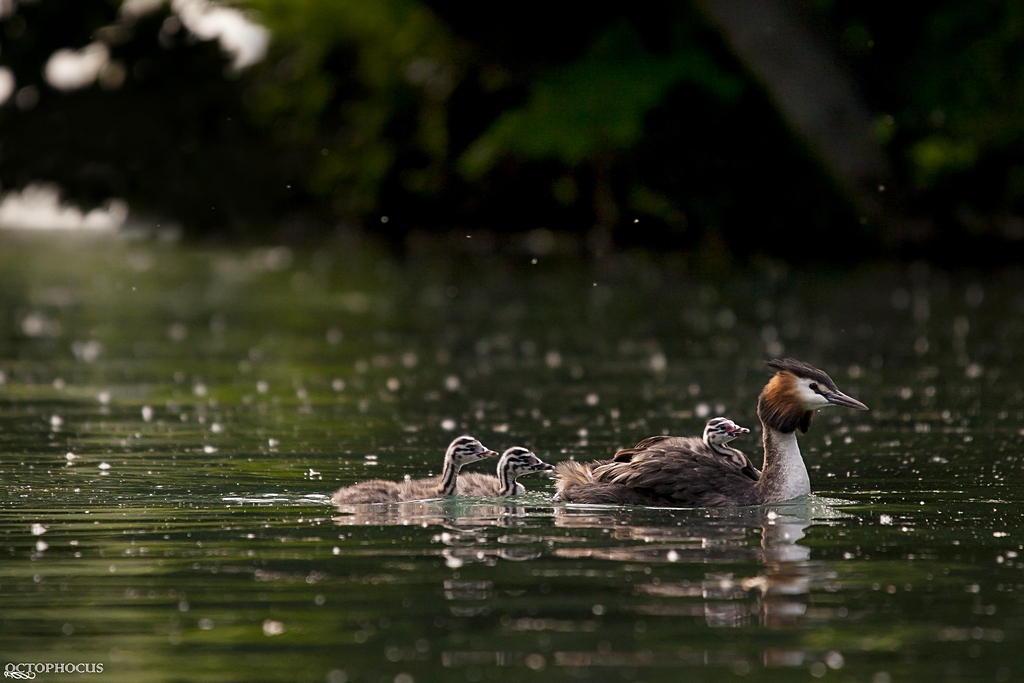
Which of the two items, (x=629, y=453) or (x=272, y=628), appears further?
(x=629, y=453)

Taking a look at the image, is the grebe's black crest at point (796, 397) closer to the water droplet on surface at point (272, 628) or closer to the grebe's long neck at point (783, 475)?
the grebe's long neck at point (783, 475)

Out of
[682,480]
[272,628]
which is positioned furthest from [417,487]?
[272,628]

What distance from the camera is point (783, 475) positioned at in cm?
1031

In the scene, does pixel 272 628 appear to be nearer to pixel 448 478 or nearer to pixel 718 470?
pixel 448 478

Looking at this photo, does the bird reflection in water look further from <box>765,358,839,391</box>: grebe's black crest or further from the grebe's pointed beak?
<box>765,358,839,391</box>: grebe's black crest

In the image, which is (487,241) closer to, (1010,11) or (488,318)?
(1010,11)

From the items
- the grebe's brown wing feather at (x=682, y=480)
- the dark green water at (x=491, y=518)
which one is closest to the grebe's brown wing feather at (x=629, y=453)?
the grebe's brown wing feather at (x=682, y=480)

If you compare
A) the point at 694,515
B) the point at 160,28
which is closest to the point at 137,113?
the point at 160,28

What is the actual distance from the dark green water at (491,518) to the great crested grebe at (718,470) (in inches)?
7.8

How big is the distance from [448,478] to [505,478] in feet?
1.15

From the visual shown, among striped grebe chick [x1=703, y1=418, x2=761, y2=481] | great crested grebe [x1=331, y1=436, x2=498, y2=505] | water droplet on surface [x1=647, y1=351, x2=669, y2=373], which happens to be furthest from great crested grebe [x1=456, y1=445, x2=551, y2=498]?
water droplet on surface [x1=647, y1=351, x2=669, y2=373]

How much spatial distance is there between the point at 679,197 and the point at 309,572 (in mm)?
36912

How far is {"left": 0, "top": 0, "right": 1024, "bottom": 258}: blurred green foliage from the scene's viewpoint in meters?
32.5

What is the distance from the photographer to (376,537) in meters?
9.15
